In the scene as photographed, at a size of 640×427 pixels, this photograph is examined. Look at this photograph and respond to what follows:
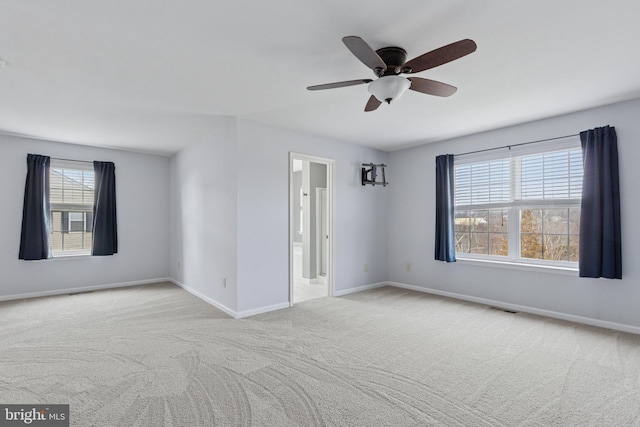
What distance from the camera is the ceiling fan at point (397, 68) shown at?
6.55 feet

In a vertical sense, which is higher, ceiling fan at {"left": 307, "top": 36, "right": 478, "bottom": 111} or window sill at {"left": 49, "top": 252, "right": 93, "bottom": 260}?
ceiling fan at {"left": 307, "top": 36, "right": 478, "bottom": 111}

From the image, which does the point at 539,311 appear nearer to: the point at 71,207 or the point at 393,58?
the point at 393,58

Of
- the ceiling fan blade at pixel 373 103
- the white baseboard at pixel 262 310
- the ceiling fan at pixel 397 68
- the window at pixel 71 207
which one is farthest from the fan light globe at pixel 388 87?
the window at pixel 71 207

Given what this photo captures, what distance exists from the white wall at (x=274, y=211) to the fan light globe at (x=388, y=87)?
2.04 metres

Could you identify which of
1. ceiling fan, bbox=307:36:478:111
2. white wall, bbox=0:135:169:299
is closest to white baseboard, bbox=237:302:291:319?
ceiling fan, bbox=307:36:478:111

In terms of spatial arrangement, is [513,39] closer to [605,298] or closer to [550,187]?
[550,187]

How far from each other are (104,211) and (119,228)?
381 millimetres

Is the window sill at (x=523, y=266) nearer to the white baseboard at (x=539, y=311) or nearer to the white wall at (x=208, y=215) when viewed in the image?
the white baseboard at (x=539, y=311)

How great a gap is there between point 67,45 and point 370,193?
4.29 meters

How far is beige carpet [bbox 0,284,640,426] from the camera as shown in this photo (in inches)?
80.7

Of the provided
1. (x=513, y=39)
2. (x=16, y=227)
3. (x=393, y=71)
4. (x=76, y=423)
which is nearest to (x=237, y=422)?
(x=76, y=423)

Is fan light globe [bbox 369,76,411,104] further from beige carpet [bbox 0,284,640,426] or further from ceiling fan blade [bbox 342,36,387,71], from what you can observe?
beige carpet [bbox 0,284,640,426]

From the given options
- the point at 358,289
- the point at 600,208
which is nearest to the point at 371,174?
the point at 358,289

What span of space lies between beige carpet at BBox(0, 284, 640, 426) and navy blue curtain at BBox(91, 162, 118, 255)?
1.47 meters
